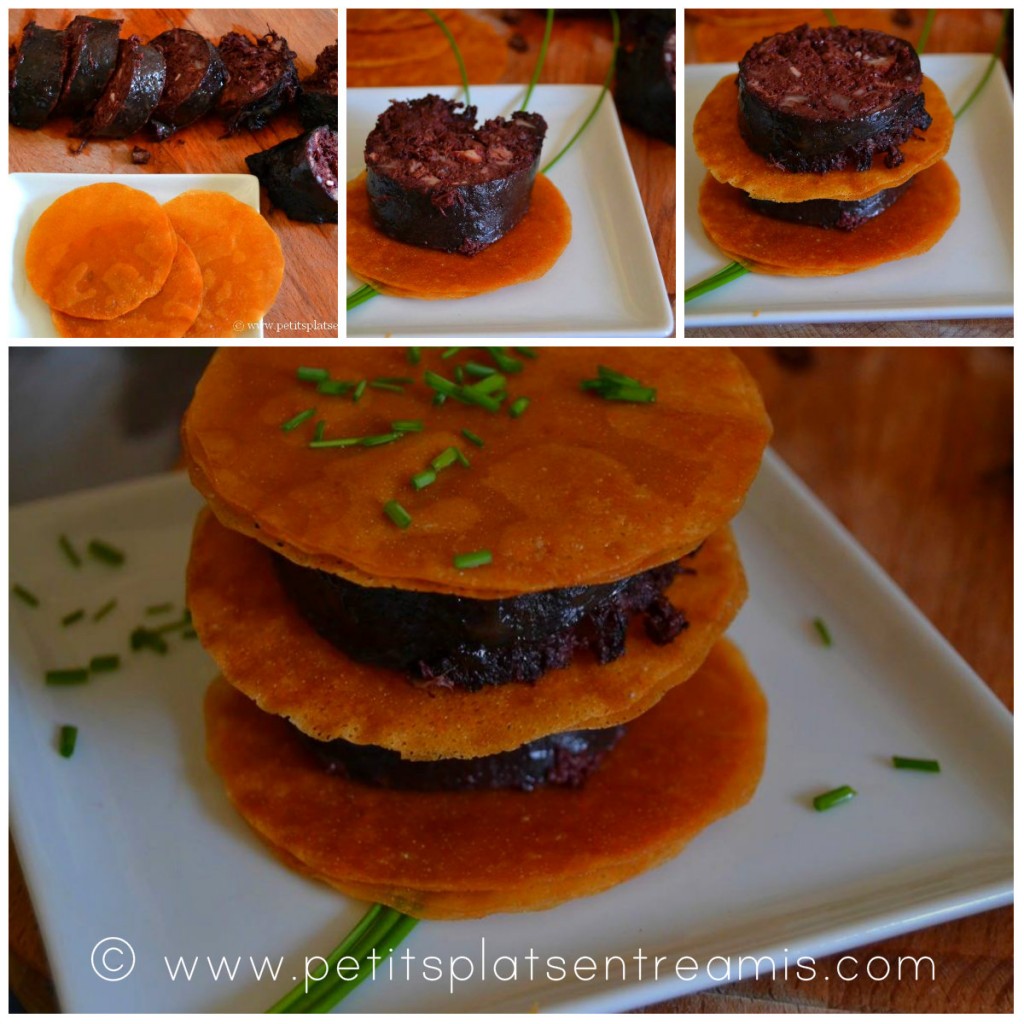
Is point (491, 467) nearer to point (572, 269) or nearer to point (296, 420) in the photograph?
point (296, 420)

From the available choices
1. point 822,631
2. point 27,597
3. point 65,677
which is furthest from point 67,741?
point 822,631

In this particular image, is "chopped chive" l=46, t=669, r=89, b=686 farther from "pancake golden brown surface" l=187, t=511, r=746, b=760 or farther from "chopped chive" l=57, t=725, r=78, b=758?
"pancake golden brown surface" l=187, t=511, r=746, b=760

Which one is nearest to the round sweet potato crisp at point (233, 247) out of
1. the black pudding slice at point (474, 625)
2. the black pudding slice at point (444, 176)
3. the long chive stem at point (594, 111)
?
the black pudding slice at point (444, 176)

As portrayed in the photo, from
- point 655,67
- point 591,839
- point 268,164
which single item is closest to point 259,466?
point 268,164

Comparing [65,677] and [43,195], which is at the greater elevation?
[43,195]

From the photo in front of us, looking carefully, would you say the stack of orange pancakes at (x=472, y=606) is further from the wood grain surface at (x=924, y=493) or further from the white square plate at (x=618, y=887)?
the wood grain surface at (x=924, y=493)

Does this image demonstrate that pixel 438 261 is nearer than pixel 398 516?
No

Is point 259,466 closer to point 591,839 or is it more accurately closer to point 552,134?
point 591,839
